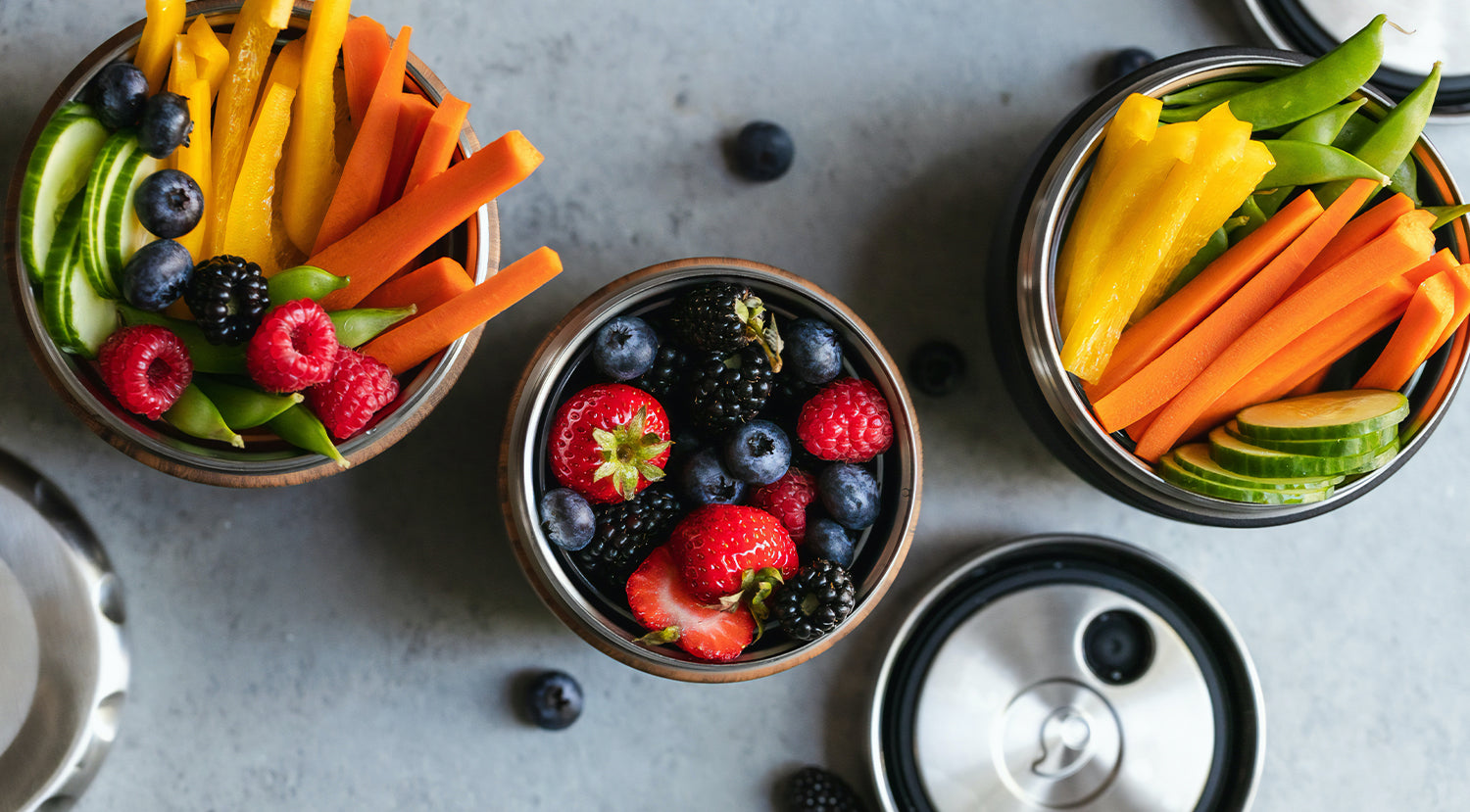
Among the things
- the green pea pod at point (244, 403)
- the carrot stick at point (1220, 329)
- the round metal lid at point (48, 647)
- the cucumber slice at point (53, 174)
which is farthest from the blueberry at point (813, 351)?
the round metal lid at point (48, 647)

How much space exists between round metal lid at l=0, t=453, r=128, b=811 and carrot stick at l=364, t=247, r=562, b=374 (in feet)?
2.10

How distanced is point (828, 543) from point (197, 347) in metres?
0.72

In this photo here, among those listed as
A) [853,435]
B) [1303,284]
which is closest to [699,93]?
[853,435]

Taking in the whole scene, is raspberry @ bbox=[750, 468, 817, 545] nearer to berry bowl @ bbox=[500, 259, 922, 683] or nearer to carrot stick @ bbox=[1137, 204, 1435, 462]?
berry bowl @ bbox=[500, 259, 922, 683]

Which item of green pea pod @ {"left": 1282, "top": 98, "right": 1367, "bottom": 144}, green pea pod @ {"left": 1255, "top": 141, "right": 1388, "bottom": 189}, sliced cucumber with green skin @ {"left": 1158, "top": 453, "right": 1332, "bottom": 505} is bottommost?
sliced cucumber with green skin @ {"left": 1158, "top": 453, "right": 1332, "bottom": 505}

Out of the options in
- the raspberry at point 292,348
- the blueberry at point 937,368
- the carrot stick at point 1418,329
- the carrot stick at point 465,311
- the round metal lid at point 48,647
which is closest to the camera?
the raspberry at point 292,348

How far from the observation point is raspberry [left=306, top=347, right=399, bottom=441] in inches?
37.3

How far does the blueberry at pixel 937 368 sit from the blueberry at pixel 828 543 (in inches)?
13.3

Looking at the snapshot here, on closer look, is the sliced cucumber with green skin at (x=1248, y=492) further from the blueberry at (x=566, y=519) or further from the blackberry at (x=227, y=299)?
the blackberry at (x=227, y=299)

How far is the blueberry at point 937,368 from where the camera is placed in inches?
53.8

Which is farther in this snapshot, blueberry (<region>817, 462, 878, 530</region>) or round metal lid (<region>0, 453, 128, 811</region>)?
round metal lid (<region>0, 453, 128, 811</region>)

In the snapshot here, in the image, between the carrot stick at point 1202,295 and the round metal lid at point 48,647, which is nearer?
the carrot stick at point 1202,295

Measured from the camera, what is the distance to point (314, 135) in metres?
1.00

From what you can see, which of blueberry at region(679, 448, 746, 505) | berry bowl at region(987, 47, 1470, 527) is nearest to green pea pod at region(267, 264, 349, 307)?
blueberry at region(679, 448, 746, 505)
